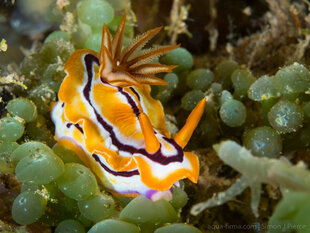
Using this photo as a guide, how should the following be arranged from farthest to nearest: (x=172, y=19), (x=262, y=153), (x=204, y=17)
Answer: (x=204, y=17)
(x=172, y=19)
(x=262, y=153)

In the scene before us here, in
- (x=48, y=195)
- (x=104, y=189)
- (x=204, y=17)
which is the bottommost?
(x=104, y=189)

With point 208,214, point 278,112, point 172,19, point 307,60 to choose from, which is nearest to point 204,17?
point 172,19

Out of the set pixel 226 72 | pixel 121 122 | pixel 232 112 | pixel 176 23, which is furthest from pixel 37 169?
pixel 176 23

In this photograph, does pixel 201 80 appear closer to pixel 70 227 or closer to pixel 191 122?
pixel 191 122

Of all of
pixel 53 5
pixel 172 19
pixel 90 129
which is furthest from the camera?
pixel 172 19

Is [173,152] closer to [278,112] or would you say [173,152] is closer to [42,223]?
[278,112]

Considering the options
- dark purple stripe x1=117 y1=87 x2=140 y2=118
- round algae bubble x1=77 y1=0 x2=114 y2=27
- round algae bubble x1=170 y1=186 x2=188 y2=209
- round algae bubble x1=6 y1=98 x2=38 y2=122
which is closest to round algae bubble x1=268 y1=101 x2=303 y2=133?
round algae bubble x1=170 y1=186 x2=188 y2=209

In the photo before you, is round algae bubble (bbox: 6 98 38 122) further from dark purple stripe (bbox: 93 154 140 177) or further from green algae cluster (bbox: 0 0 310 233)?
dark purple stripe (bbox: 93 154 140 177)

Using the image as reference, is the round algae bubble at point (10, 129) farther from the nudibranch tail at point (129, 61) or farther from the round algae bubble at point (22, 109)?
the nudibranch tail at point (129, 61)
